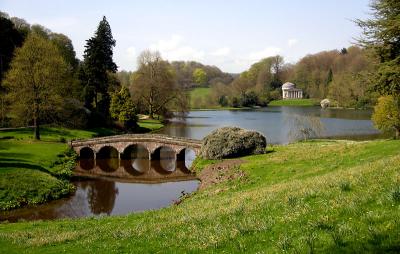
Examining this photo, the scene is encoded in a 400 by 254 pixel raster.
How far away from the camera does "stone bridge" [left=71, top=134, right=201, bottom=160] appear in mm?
Answer: 59875

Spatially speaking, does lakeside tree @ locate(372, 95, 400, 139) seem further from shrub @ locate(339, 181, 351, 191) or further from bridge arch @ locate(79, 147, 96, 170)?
shrub @ locate(339, 181, 351, 191)

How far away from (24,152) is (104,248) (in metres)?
43.3

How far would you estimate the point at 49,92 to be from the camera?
63562 millimetres

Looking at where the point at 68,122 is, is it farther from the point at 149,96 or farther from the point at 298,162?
the point at 298,162

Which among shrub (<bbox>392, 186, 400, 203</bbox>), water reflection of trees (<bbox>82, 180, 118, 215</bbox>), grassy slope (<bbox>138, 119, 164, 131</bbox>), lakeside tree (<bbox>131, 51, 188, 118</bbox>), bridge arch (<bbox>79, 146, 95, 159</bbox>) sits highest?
lakeside tree (<bbox>131, 51, 188, 118</bbox>)

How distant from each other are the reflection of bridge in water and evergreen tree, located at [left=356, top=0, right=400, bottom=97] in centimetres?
2806

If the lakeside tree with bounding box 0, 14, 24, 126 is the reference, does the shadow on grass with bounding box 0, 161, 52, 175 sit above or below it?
below

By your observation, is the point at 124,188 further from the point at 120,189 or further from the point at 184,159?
the point at 184,159

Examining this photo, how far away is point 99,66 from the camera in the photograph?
88.6 meters

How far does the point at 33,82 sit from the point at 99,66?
26.7 m

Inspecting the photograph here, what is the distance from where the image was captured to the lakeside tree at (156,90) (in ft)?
360

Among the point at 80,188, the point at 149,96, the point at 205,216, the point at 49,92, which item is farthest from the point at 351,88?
the point at 205,216

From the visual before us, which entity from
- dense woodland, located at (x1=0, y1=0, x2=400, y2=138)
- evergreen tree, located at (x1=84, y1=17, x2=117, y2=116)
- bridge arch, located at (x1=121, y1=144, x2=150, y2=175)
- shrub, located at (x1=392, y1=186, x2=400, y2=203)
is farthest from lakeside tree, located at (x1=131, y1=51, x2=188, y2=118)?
shrub, located at (x1=392, y1=186, x2=400, y2=203)

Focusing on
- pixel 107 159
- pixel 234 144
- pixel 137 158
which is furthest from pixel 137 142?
pixel 234 144
